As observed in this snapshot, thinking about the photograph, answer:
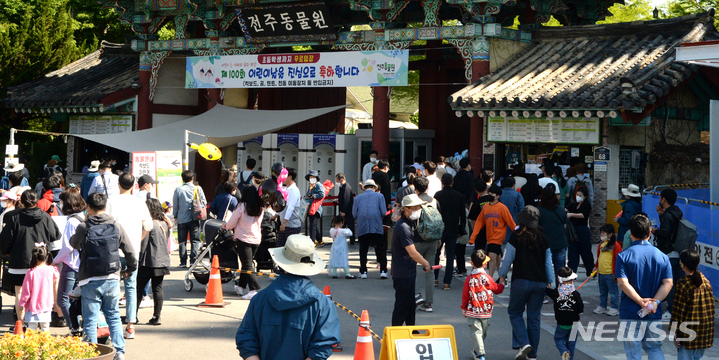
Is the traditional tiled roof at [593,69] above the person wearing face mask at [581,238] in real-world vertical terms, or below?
above

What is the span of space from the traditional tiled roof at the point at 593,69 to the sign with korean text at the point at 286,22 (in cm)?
437

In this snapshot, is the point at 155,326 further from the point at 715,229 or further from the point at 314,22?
the point at 314,22

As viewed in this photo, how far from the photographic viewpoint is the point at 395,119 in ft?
130

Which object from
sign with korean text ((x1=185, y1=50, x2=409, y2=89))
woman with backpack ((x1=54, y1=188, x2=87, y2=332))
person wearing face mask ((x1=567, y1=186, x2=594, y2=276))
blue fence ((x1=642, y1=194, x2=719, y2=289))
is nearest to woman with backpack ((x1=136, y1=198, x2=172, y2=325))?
woman with backpack ((x1=54, y1=188, x2=87, y2=332))

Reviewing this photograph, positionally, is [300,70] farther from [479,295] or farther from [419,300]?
[479,295]

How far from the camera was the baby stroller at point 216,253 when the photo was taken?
1071cm

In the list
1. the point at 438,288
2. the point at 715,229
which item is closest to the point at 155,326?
the point at 438,288

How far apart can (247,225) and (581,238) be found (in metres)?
4.94

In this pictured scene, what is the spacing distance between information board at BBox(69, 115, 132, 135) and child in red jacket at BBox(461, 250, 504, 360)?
1646cm

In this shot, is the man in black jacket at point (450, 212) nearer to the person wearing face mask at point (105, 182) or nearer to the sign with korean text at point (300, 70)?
the person wearing face mask at point (105, 182)

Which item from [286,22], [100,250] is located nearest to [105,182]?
[100,250]

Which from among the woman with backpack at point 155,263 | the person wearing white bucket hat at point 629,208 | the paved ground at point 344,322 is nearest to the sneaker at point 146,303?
the paved ground at point 344,322

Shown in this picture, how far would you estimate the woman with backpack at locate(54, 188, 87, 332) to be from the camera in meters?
8.12

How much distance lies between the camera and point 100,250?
6.95 meters
